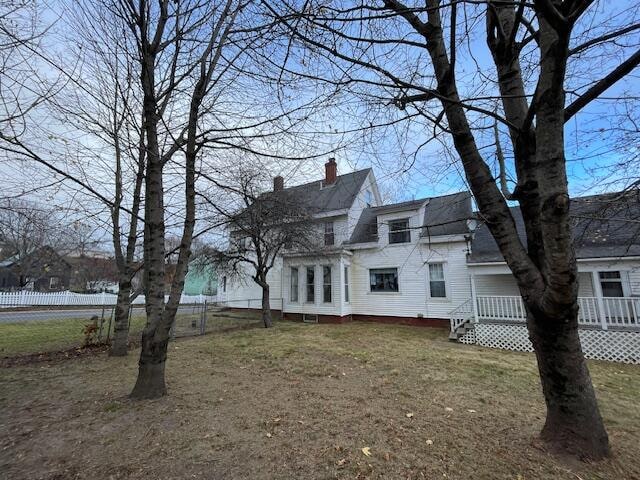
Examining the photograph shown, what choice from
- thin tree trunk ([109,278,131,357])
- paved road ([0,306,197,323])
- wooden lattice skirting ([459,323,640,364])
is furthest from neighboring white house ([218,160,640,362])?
paved road ([0,306,197,323])

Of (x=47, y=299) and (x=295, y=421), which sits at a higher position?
(x=47, y=299)

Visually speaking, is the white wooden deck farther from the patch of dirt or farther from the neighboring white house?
the patch of dirt

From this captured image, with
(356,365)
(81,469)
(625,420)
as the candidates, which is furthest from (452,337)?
(81,469)

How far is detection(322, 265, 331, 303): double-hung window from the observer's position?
48.9 ft

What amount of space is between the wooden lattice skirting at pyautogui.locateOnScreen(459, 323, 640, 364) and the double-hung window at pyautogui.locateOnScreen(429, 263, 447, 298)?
3.02m

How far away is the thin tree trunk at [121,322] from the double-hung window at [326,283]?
9.13 meters

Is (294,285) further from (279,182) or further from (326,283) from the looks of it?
(279,182)

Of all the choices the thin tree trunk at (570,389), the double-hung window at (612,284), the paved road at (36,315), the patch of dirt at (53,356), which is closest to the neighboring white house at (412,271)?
the double-hung window at (612,284)

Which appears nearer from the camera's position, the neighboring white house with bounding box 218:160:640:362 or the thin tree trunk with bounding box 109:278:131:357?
the thin tree trunk with bounding box 109:278:131:357

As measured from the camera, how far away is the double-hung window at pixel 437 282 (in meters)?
12.9

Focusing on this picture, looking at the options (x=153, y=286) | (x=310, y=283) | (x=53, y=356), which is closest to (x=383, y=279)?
(x=310, y=283)

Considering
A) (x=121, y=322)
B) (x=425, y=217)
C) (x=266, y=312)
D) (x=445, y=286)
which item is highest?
(x=425, y=217)

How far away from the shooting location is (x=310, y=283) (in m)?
15.6

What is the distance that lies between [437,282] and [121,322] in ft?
38.6
